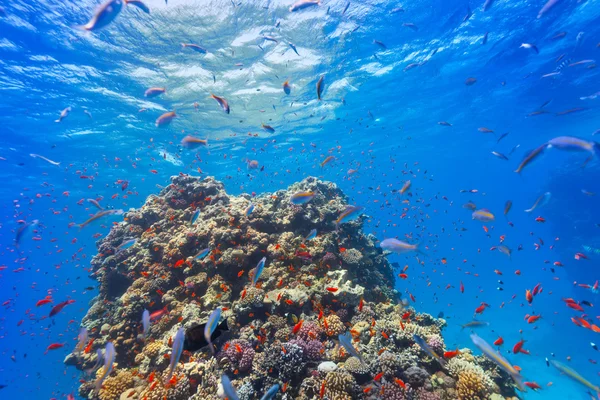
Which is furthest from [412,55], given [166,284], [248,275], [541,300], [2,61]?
[541,300]

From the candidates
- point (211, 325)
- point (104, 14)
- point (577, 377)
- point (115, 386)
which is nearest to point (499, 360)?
point (577, 377)

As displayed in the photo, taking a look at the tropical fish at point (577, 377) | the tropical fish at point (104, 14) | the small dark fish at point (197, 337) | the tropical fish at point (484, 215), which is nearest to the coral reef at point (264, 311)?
the small dark fish at point (197, 337)

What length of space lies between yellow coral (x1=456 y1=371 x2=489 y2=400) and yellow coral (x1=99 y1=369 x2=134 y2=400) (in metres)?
7.36

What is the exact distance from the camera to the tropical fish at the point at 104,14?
142 inches

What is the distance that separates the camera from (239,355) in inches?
212

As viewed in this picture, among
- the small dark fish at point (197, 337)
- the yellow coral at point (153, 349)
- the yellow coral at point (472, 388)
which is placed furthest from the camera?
the yellow coral at point (153, 349)

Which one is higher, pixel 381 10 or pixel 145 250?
pixel 381 10

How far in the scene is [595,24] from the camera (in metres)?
16.2

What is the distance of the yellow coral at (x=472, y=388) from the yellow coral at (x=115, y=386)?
736cm

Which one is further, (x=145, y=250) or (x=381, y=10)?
(x=381, y=10)

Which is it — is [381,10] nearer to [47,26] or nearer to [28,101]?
[47,26]

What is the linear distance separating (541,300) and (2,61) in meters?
60.4

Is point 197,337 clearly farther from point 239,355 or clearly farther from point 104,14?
point 104,14

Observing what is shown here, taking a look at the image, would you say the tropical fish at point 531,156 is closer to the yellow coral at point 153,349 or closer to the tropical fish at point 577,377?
the tropical fish at point 577,377
